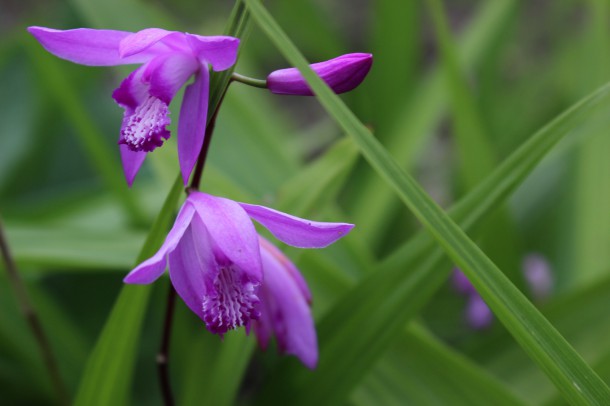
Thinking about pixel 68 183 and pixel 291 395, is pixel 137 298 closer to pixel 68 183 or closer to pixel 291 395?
pixel 291 395

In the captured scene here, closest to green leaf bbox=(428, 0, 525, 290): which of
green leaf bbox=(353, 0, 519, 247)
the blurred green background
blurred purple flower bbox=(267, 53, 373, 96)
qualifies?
the blurred green background

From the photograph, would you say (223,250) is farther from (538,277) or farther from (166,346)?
(538,277)

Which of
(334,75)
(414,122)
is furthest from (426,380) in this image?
(414,122)

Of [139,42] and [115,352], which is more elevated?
[139,42]

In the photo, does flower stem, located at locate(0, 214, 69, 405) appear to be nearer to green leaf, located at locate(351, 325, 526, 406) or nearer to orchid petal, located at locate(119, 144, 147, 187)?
orchid petal, located at locate(119, 144, 147, 187)

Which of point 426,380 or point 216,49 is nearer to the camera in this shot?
point 216,49
